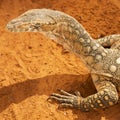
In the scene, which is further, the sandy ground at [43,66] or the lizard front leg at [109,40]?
the lizard front leg at [109,40]

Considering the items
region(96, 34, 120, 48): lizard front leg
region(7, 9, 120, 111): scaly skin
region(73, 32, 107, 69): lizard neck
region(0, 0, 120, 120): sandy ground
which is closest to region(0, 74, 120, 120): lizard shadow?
region(0, 0, 120, 120): sandy ground

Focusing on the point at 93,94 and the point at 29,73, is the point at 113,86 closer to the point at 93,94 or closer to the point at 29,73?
the point at 93,94

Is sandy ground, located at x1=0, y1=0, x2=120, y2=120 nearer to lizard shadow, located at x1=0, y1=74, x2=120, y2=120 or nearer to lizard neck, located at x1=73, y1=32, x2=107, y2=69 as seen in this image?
lizard shadow, located at x1=0, y1=74, x2=120, y2=120

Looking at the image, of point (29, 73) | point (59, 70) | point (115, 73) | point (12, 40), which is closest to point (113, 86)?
point (115, 73)

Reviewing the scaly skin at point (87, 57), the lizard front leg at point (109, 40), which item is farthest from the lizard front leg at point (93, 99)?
the lizard front leg at point (109, 40)

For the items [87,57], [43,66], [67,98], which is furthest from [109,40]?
[67,98]

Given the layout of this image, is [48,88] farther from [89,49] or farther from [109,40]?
[109,40]

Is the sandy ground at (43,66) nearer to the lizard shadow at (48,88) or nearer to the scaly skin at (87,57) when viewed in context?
the lizard shadow at (48,88)
